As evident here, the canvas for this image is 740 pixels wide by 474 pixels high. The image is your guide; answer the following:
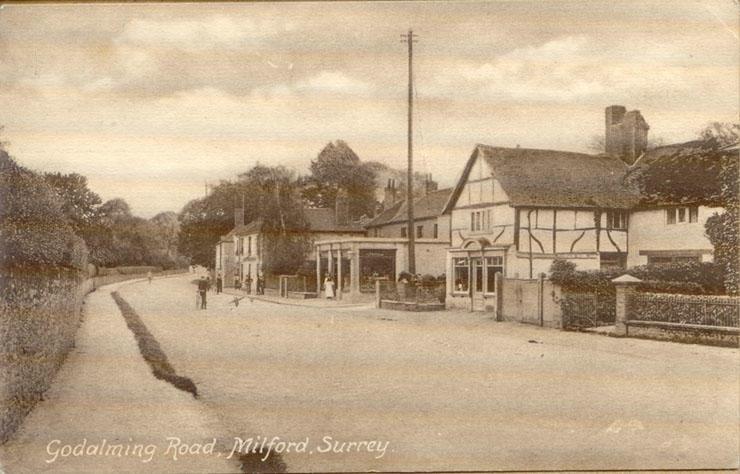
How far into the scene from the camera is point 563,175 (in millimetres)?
4465

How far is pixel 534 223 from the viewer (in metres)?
4.63

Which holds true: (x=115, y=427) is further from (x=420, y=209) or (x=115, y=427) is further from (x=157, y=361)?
(x=420, y=209)

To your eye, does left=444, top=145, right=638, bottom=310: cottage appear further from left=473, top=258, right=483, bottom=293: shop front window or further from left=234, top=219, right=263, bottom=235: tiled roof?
left=234, top=219, right=263, bottom=235: tiled roof

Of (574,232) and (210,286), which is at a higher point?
(574,232)

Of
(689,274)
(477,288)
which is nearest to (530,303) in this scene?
(477,288)

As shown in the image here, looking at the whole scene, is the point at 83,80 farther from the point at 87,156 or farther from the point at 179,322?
the point at 179,322

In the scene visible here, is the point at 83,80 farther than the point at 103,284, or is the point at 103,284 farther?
the point at 103,284

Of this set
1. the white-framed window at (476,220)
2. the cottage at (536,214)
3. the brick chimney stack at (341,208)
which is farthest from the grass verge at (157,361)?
the white-framed window at (476,220)

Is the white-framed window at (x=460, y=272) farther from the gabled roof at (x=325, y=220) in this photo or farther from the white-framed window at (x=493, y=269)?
the gabled roof at (x=325, y=220)

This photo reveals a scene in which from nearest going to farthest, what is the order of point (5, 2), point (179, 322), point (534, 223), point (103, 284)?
point (5, 2) → point (179, 322) → point (103, 284) → point (534, 223)

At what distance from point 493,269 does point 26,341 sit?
315 cm

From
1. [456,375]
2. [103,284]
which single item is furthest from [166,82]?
[456,375]

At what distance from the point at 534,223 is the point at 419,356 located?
1.39m

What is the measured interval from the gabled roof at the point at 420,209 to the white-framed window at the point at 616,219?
1.07 meters
